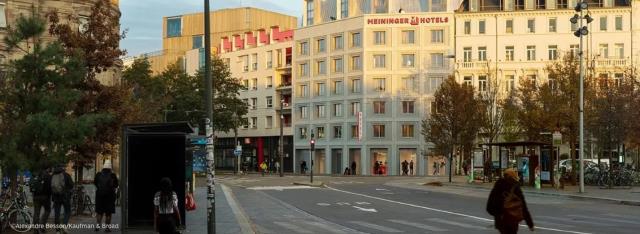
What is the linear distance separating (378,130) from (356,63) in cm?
796

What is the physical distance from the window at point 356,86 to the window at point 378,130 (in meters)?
4.49

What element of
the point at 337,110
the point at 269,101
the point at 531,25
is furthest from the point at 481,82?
the point at 269,101

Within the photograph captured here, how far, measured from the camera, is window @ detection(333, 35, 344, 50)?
83562 mm

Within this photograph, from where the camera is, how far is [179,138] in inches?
675

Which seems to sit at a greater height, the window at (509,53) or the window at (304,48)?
the window at (304,48)

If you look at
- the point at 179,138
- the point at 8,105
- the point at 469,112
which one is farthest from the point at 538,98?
the point at 8,105

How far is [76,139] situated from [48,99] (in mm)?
1078

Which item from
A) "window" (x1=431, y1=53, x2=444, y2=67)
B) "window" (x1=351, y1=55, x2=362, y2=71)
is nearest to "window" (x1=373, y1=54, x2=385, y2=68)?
"window" (x1=351, y1=55, x2=362, y2=71)

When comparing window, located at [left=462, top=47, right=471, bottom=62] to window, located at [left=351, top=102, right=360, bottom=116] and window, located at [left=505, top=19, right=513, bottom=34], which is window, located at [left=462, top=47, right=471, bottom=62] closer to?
window, located at [left=505, top=19, right=513, bottom=34]

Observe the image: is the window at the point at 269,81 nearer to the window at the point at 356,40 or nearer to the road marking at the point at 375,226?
the window at the point at 356,40

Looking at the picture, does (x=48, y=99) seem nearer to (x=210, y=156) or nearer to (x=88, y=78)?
(x=210, y=156)

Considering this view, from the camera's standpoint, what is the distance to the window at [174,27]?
115 m

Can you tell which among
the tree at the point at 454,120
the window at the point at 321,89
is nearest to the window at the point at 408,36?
the window at the point at 321,89

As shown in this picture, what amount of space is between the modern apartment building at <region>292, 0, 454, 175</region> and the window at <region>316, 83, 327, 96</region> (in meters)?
0.74
